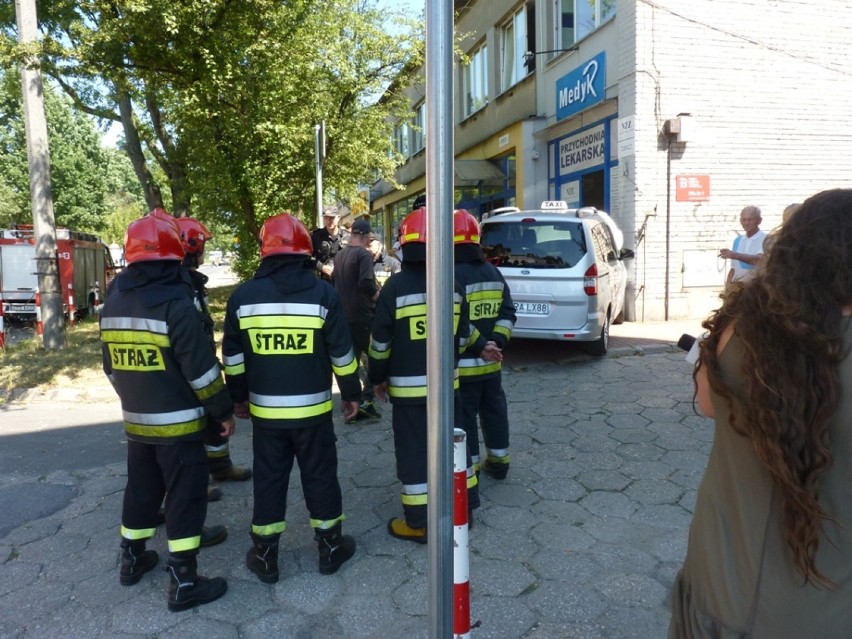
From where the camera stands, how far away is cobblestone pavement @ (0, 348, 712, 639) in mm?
3078

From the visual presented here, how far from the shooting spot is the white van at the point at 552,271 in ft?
25.8

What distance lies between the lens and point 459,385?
423cm

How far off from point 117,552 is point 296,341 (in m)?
1.73

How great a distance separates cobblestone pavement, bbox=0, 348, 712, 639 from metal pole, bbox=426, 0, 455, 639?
1.28 m

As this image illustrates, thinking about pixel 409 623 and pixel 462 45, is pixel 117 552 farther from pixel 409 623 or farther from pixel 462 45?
pixel 462 45

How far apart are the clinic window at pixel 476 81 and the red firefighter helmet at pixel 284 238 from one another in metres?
15.2

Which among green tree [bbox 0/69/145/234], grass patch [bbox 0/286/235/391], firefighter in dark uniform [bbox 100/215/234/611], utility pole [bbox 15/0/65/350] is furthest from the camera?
green tree [bbox 0/69/145/234]

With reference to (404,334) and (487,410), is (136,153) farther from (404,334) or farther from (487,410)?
(404,334)

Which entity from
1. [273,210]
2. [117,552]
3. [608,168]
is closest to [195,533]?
[117,552]

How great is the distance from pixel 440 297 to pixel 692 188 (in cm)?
1056

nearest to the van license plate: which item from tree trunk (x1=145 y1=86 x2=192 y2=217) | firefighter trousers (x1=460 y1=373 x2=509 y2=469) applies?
firefighter trousers (x1=460 y1=373 x2=509 y2=469)

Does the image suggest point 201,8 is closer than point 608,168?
Yes

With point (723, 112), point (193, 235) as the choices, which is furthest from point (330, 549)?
A: point (723, 112)

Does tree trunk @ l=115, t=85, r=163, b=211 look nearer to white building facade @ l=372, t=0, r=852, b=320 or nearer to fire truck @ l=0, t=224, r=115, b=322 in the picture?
fire truck @ l=0, t=224, r=115, b=322
